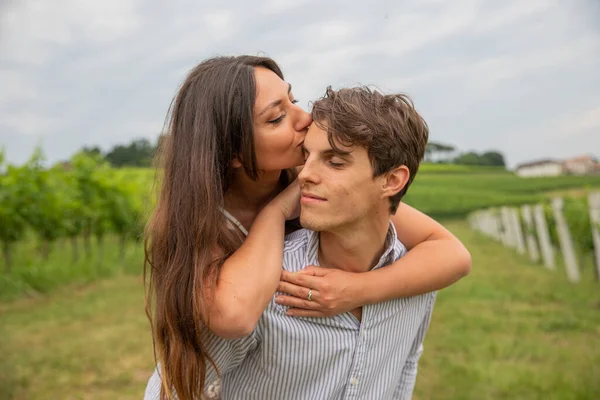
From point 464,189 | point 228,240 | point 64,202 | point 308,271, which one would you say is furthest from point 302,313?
point 464,189

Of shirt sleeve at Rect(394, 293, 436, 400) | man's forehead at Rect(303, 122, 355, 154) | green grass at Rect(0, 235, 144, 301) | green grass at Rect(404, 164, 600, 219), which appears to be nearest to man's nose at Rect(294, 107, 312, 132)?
man's forehead at Rect(303, 122, 355, 154)

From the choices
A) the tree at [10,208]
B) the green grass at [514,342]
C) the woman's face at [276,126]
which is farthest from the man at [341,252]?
the tree at [10,208]

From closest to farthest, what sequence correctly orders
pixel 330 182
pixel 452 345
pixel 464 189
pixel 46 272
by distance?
pixel 330 182, pixel 452 345, pixel 46 272, pixel 464 189

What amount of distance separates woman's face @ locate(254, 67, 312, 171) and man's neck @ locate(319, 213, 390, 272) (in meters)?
0.31

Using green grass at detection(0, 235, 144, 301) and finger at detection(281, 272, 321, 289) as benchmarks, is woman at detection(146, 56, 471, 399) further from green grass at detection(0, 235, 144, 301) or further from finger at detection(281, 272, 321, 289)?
green grass at detection(0, 235, 144, 301)

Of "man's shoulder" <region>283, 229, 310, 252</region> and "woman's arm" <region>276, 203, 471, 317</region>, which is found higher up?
"man's shoulder" <region>283, 229, 310, 252</region>

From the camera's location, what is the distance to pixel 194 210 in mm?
2090

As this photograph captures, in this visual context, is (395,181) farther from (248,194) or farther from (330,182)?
(248,194)

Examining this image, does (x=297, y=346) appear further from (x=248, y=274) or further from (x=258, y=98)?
(x=258, y=98)

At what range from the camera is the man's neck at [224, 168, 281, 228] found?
→ 2.53m

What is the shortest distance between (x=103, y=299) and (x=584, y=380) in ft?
29.6

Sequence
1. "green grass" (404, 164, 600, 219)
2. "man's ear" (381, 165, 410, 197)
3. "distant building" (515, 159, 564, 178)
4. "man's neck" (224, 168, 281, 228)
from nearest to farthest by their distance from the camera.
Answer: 1. "man's ear" (381, 165, 410, 197)
2. "man's neck" (224, 168, 281, 228)
3. "distant building" (515, 159, 564, 178)
4. "green grass" (404, 164, 600, 219)

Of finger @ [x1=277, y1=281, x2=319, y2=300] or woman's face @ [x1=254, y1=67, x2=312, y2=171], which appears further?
woman's face @ [x1=254, y1=67, x2=312, y2=171]

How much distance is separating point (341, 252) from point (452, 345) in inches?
216
